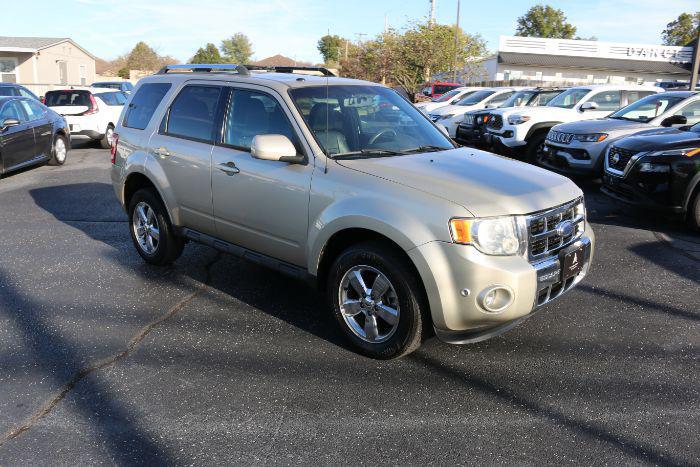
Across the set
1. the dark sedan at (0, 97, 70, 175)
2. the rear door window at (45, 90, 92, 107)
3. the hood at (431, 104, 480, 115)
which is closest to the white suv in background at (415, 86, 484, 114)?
the hood at (431, 104, 480, 115)

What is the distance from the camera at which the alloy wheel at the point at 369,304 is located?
12.7 ft

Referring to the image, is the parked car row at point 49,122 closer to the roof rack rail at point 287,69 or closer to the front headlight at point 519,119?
the roof rack rail at point 287,69

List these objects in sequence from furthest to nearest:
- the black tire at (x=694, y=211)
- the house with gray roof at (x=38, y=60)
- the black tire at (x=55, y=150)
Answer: the house with gray roof at (x=38, y=60) → the black tire at (x=55, y=150) → the black tire at (x=694, y=211)

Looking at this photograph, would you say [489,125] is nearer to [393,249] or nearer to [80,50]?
[393,249]

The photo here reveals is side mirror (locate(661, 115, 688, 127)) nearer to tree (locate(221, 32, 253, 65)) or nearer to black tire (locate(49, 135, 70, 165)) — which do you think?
black tire (locate(49, 135, 70, 165))

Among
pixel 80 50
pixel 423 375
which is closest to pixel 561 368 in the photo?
pixel 423 375

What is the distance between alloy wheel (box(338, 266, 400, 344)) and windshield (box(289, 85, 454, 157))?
930 mm

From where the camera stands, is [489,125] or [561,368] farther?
[489,125]

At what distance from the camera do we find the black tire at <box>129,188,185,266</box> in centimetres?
560

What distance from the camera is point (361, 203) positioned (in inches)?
150

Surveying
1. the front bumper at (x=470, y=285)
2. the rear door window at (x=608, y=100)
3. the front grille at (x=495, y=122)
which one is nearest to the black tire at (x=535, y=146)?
the front grille at (x=495, y=122)

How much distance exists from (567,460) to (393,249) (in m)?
1.55

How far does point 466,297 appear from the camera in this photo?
11.4 ft

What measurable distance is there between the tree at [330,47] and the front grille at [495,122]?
256 feet
